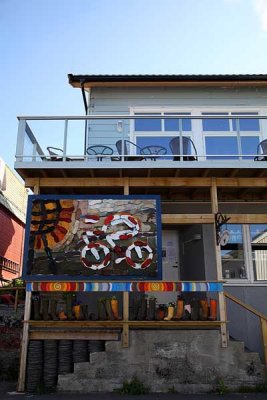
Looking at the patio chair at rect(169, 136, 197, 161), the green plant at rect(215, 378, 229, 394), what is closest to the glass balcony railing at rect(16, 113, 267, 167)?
the patio chair at rect(169, 136, 197, 161)

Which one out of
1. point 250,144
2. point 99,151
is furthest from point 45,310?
point 250,144

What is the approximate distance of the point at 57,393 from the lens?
7062mm

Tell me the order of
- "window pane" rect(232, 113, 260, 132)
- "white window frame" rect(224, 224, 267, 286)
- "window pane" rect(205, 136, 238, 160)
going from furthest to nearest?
"window pane" rect(232, 113, 260, 132), "white window frame" rect(224, 224, 267, 286), "window pane" rect(205, 136, 238, 160)

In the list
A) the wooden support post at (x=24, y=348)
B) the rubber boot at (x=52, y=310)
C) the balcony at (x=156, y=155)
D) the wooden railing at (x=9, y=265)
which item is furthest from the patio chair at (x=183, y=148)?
the wooden railing at (x=9, y=265)

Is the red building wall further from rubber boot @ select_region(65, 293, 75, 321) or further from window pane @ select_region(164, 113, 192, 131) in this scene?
rubber boot @ select_region(65, 293, 75, 321)

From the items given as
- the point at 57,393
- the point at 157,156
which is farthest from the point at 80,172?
the point at 57,393

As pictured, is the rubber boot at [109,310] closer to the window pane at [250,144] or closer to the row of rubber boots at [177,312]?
the row of rubber boots at [177,312]

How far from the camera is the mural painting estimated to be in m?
7.88

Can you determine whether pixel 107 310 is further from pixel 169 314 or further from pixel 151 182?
pixel 151 182

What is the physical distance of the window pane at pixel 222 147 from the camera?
30.6ft

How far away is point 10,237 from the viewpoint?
590 inches

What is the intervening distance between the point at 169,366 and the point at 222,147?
4.97 metres

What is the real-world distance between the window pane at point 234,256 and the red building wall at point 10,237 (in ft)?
24.9

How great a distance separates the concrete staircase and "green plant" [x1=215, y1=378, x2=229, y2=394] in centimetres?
3
